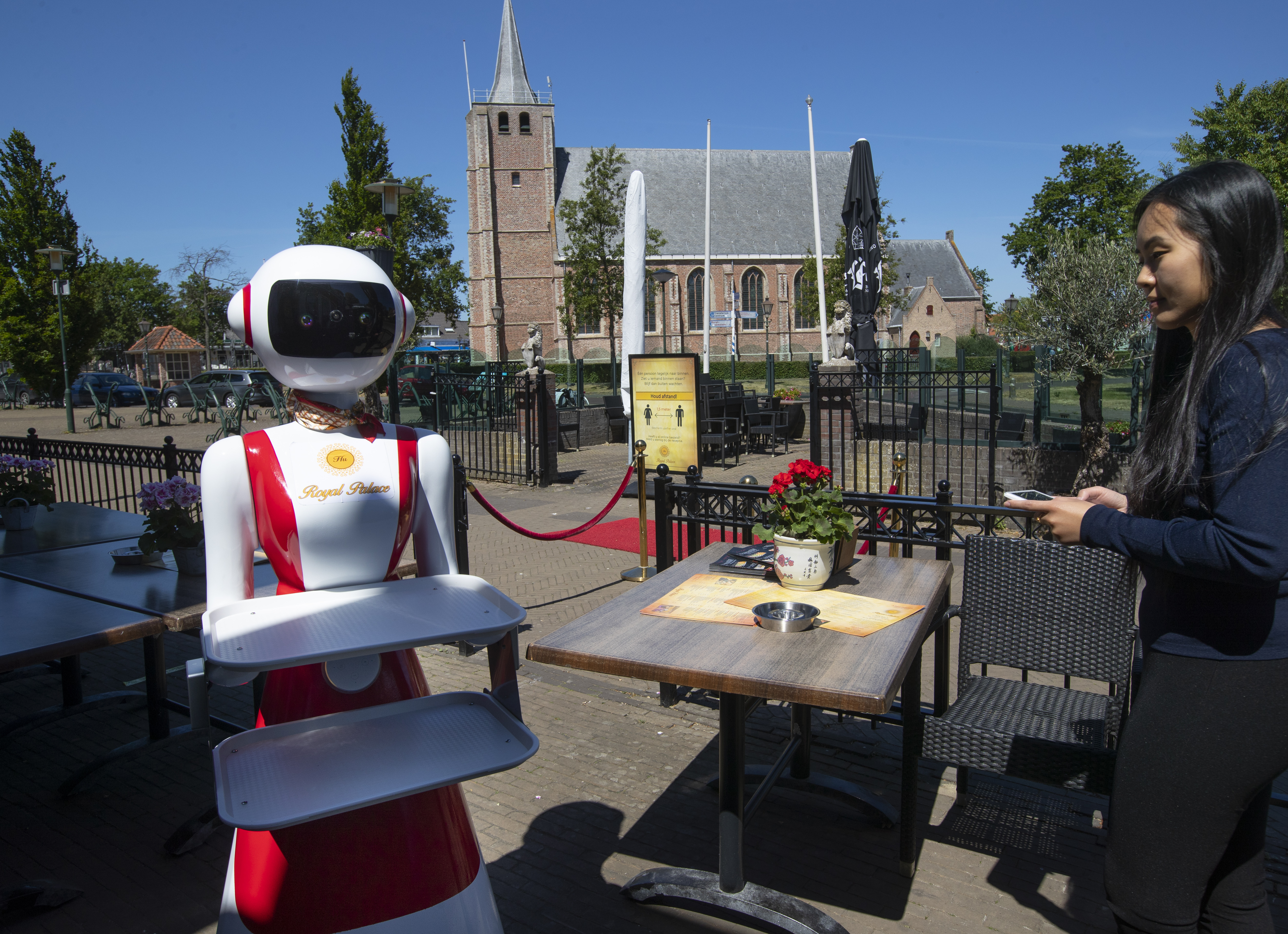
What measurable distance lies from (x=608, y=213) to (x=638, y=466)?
29.6 m

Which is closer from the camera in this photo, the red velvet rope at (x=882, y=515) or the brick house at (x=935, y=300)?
the red velvet rope at (x=882, y=515)

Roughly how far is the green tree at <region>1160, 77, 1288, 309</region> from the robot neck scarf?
27.2 m

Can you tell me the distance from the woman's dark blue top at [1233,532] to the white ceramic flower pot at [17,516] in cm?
541

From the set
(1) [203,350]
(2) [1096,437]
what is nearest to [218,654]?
(2) [1096,437]

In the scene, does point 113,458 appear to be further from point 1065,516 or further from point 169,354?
point 169,354

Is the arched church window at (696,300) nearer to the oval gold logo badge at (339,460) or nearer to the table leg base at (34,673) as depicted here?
the table leg base at (34,673)

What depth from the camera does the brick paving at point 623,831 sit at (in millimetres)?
2873

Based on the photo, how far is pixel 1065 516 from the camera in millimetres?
1774

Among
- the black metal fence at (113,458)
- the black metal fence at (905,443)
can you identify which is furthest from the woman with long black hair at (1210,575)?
the black metal fence at (905,443)

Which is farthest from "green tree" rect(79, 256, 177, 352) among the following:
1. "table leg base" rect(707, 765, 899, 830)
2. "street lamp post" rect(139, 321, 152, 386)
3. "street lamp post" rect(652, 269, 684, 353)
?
"table leg base" rect(707, 765, 899, 830)

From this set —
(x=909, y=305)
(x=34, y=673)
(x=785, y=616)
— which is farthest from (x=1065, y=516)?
(x=909, y=305)

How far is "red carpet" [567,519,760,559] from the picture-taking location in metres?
8.58

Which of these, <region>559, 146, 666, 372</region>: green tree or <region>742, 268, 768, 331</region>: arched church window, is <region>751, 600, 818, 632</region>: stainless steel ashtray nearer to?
<region>559, 146, 666, 372</region>: green tree

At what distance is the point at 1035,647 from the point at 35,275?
90.6ft
